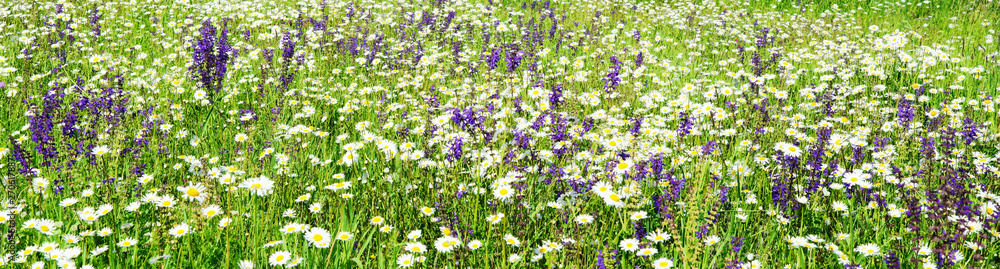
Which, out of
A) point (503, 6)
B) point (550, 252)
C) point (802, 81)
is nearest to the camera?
point (550, 252)

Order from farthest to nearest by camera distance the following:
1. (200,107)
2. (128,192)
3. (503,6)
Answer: (503,6)
(200,107)
(128,192)

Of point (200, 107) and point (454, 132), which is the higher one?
point (454, 132)

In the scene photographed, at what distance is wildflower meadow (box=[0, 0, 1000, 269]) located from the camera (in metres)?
2.14

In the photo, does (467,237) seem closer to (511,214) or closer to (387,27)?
(511,214)

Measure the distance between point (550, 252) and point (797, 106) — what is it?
2.88 m

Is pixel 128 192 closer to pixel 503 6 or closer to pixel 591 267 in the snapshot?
pixel 591 267

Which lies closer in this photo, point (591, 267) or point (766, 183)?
point (591, 267)

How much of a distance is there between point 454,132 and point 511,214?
0.92 m

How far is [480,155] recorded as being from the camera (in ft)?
8.84

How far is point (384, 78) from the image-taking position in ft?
16.6

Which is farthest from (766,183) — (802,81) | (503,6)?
(503,6)

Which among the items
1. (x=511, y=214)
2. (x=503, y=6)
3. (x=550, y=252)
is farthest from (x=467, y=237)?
(x=503, y=6)

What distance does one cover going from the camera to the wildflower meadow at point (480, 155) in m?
2.14

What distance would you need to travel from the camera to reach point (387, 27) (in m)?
6.96
